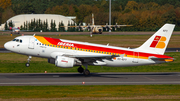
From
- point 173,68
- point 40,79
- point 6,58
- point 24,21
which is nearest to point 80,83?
point 40,79

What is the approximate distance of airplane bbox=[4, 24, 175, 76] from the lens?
32.5 m

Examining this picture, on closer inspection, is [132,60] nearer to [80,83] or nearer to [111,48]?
[111,48]

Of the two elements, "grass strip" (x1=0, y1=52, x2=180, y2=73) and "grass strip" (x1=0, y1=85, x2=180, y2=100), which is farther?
"grass strip" (x1=0, y1=52, x2=180, y2=73)

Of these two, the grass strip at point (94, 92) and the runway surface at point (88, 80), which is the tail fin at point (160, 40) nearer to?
the runway surface at point (88, 80)

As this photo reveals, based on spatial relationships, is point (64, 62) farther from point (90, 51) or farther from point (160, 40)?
point (160, 40)

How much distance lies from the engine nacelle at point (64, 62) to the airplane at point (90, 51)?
0.63 metres

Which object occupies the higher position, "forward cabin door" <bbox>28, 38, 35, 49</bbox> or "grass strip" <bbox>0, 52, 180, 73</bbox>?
"forward cabin door" <bbox>28, 38, 35, 49</bbox>

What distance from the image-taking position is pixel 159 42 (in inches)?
1309

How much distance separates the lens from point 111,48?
33.5 meters

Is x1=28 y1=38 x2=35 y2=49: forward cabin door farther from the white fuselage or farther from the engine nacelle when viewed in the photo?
the engine nacelle

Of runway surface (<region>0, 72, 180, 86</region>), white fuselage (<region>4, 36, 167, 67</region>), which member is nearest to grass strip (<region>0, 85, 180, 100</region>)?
runway surface (<region>0, 72, 180, 86</region>)

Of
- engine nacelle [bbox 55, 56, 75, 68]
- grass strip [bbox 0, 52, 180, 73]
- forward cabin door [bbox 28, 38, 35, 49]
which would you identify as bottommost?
grass strip [bbox 0, 52, 180, 73]

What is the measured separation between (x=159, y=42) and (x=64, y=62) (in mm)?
11124

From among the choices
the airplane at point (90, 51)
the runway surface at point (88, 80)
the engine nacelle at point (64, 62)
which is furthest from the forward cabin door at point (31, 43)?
the engine nacelle at point (64, 62)
